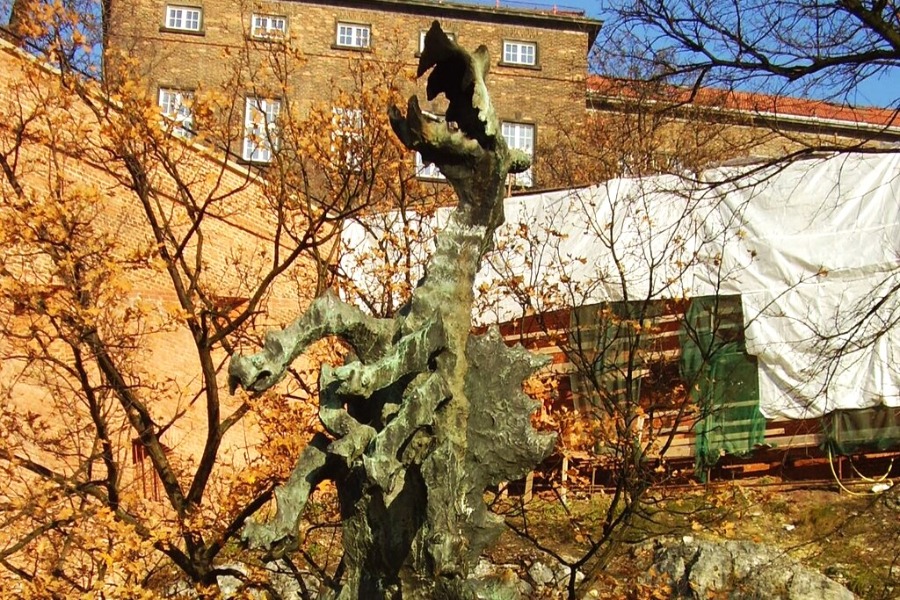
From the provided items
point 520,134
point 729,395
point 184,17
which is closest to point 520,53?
point 520,134

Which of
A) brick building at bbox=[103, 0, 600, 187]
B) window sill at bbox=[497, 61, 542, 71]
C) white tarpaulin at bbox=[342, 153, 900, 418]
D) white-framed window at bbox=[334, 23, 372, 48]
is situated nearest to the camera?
white tarpaulin at bbox=[342, 153, 900, 418]

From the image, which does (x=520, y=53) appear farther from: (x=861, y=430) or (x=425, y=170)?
(x=861, y=430)

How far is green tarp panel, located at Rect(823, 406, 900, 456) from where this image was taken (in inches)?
746

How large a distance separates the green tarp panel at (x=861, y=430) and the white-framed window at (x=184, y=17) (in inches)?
970

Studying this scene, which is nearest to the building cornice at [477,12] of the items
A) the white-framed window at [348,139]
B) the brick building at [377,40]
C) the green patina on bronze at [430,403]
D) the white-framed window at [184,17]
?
the brick building at [377,40]

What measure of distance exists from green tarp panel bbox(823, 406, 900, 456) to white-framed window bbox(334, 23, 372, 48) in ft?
73.0

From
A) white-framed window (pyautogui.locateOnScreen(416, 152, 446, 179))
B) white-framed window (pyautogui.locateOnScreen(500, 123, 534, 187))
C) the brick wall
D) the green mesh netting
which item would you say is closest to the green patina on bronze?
white-framed window (pyautogui.locateOnScreen(416, 152, 446, 179))

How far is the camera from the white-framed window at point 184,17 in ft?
117


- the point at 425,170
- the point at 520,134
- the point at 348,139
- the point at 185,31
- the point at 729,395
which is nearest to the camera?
the point at 348,139

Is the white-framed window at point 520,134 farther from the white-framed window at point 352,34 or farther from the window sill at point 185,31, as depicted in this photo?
the window sill at point 185,31

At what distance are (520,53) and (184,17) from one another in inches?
434

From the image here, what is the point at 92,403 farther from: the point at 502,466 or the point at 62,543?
the point at 502,466

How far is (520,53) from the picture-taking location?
37.1 m

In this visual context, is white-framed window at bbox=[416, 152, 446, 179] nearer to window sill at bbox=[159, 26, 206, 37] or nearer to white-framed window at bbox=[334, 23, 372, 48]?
white-framed window at bbox=[334, 23, 372, 48]
